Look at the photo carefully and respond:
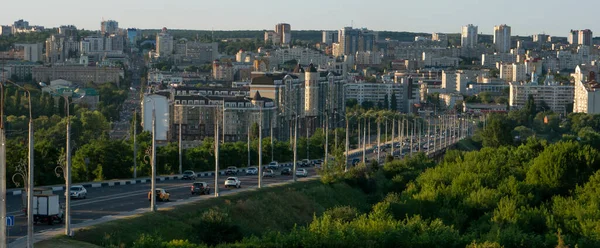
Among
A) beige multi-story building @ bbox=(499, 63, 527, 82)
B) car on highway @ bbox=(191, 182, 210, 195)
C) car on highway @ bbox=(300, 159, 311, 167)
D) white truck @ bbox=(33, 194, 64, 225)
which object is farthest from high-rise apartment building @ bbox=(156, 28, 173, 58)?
white truck @ bbox=(33, 194, 64, 225)

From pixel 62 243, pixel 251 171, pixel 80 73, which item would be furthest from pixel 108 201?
pixel 80 73

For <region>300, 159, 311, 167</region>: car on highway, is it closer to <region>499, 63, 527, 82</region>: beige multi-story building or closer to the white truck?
the white truck

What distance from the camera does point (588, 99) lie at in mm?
104688

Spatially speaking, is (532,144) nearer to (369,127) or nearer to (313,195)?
(313,195)

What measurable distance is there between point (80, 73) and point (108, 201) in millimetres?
99469

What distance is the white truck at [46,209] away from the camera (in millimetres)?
20406

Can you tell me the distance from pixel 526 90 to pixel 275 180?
86194mm

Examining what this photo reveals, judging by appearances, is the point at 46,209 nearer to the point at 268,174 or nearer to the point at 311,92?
the point at 268,174

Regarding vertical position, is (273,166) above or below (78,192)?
below

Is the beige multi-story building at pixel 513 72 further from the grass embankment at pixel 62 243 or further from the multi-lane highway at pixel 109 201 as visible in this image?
the grass embankment at pixel 62 243

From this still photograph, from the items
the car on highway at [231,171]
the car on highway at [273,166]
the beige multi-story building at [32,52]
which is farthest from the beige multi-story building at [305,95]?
the beige multi-story building at [32,52]

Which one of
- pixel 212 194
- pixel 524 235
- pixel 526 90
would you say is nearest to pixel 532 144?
pixel 212 194

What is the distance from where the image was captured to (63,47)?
158 meters

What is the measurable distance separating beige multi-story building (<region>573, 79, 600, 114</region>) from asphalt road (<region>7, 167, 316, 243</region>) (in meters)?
76.2
